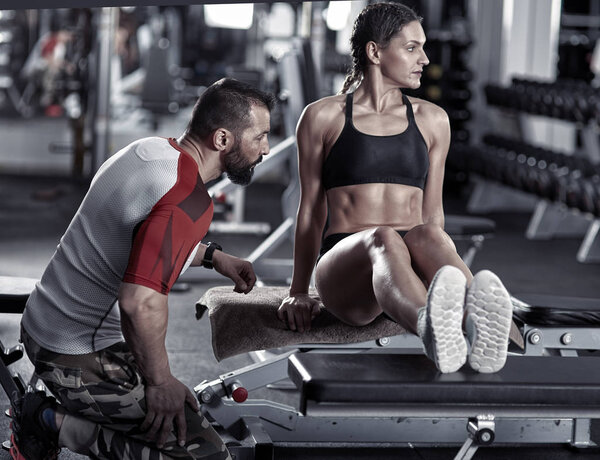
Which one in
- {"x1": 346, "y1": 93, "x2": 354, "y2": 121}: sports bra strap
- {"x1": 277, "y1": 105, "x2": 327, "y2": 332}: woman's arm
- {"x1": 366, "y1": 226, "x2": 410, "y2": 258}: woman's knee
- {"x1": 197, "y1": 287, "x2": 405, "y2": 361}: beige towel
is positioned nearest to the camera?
{"x1": 366, "y1": 226, "x2": 410, "y2": 258}: woman's knee

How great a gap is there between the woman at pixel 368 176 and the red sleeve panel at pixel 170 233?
464 mm

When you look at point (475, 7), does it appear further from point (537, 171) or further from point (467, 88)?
point (537, 171)

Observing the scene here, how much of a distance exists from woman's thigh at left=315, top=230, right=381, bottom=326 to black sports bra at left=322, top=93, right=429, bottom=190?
0.26m

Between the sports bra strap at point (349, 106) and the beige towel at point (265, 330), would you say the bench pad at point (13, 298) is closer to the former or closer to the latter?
the beige towel at point (265, 330)

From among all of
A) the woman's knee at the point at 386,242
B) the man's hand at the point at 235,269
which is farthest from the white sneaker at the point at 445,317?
the man's hand at the point at 235,269

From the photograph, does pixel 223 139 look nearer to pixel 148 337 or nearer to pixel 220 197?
pixel 148 337

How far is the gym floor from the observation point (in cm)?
240

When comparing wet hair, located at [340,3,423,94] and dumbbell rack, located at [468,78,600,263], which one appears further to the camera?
dumbbell rack, located at [468,78,600,263]

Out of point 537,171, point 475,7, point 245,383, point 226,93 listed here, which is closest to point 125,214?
point 226,93

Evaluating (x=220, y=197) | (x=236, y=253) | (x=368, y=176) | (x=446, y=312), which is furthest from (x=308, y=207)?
(x=236, y=253)

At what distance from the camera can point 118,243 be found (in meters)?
1.62

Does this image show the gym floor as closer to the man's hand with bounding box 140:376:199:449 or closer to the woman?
the woman

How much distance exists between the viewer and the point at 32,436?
1752 millimetres

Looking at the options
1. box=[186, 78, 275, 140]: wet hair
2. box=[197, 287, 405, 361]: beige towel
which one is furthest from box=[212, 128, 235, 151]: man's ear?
box=[197, 287, 405, 361]: beige towel
